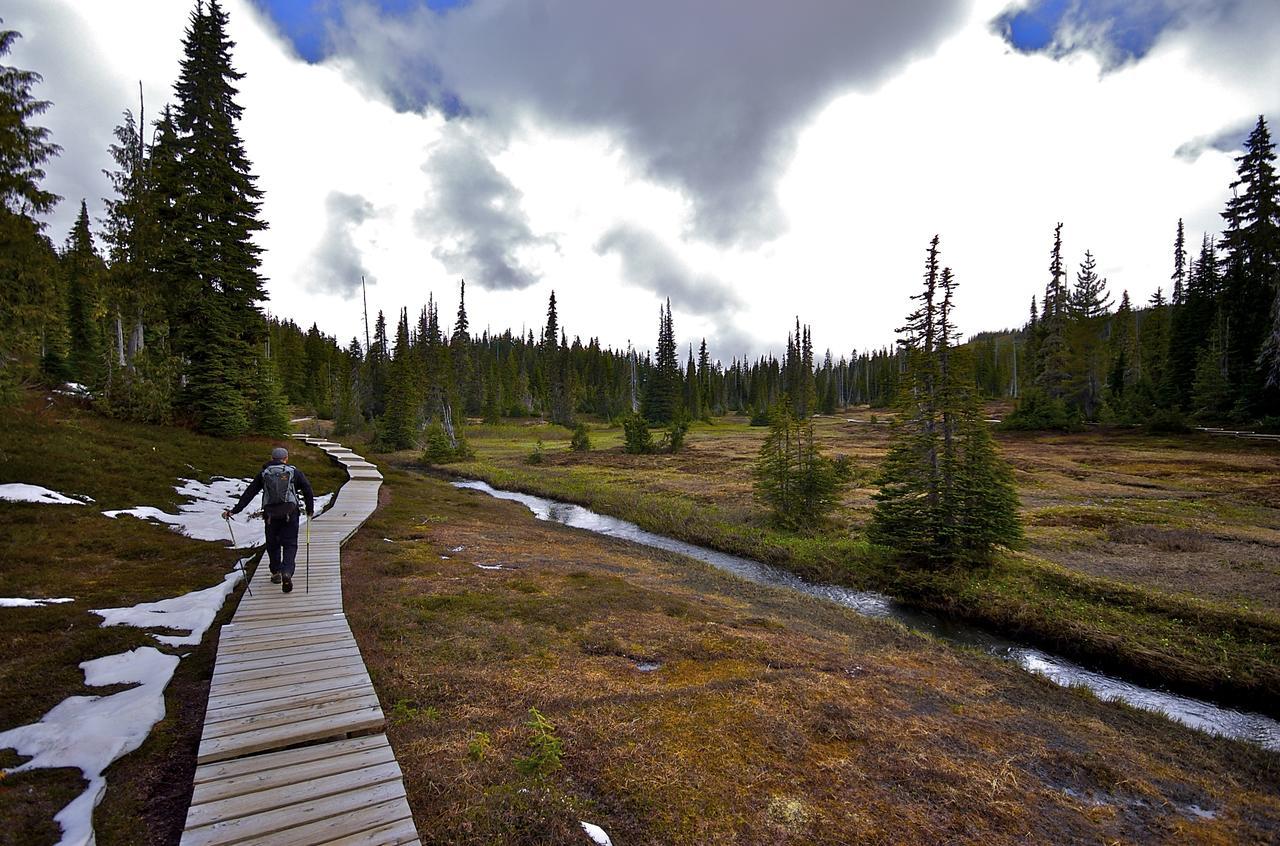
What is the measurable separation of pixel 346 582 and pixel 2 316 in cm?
1234

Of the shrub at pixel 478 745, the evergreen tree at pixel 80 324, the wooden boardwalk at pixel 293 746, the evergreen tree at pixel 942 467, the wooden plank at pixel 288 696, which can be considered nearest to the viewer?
the wooden boardwalk at pixel 293 746

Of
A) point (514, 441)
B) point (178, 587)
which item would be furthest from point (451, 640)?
point (514, 441)

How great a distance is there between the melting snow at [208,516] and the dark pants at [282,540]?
239cm

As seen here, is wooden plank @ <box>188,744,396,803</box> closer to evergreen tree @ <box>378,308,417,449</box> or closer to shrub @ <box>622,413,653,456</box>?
shrub @ <box>622,413,653,456</box>

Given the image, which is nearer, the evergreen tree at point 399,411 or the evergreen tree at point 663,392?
the evergreen tree at point 399,411

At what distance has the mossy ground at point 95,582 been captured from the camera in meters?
4.55

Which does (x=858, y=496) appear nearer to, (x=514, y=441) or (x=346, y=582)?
(x=346, y=582)

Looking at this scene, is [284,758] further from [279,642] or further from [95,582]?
[95,582]

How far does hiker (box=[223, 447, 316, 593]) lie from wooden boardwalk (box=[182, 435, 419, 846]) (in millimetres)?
1185

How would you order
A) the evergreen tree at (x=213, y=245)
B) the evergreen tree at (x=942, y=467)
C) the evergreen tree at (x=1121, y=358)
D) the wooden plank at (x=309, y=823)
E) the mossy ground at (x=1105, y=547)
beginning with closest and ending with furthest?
the wooden plank at (x=309, y=823), the mossy ground at (x=1105, y=547), the evergreen tree at (x=942, y=467), the evergreen tree at (x=213, y=245), the evergreen tree at (x=1121, y=358)

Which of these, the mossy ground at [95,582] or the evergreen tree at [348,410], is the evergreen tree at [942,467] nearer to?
the mossy ground at [95,582]

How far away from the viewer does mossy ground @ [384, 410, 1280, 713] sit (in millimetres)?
11562

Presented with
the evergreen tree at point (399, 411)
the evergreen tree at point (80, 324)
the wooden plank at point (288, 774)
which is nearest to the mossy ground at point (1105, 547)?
the wooden plank at point (288, 774)

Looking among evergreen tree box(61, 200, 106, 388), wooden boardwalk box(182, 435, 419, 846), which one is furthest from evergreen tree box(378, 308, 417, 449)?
wooden boardwalk box(182, 435, 419, 846)
